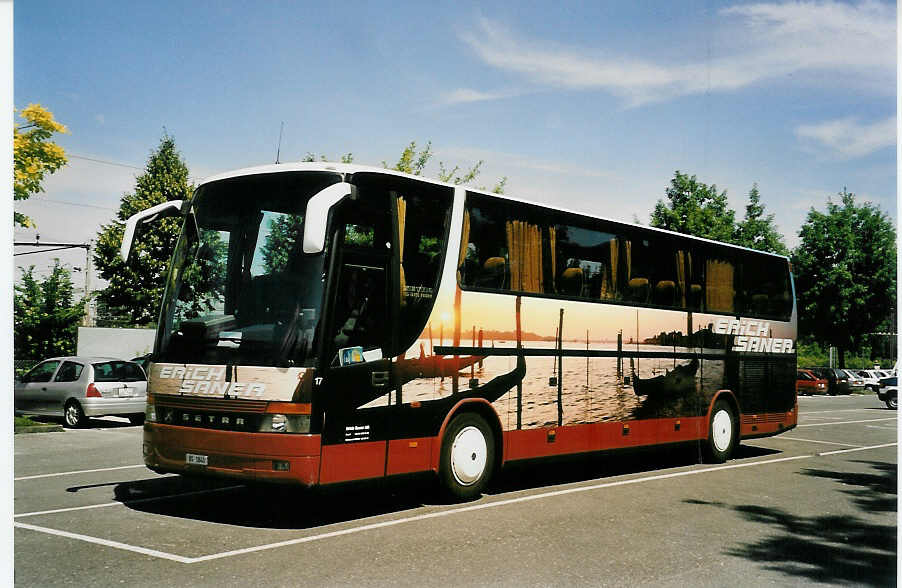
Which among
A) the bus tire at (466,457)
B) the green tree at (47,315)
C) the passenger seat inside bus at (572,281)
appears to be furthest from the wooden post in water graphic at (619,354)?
the green tree at (47,315)

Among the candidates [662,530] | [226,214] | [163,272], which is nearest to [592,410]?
[662,530]

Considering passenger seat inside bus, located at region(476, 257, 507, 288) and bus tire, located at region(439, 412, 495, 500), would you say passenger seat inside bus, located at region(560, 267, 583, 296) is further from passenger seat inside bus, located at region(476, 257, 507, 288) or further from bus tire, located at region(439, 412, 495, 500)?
bus tire, located at region(439, 412, 495, 500)

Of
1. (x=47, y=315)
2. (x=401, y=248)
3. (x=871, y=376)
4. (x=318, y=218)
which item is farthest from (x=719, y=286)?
(x=871, y=376)

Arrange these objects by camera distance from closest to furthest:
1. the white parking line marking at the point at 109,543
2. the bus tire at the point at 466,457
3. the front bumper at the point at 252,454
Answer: the white parking line marking at the point at 109,543
the front bumper at the point at 252,454
the bus tire at the point at 466,457

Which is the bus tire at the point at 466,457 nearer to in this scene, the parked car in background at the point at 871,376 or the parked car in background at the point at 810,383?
the parked car in background at the point at 810,383

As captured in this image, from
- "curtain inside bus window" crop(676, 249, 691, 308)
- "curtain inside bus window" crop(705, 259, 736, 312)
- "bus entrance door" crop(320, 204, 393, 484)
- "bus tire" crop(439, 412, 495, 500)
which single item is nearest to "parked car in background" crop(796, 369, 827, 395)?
"curtain inside bus window" crop(705, 259, 736, 312)

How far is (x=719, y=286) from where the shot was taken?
14.9m

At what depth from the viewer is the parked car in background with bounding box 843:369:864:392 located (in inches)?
2056

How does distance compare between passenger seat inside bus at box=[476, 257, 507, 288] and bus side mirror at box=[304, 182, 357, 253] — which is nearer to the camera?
bus side mirror at box=[304, 182, 357, 253]

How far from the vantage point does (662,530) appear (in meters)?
8.41

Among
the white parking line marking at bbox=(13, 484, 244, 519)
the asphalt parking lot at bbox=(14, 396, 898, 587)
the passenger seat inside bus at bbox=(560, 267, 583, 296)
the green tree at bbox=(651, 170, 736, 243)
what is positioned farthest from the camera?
the green tree at bbox=(651, 170, 736, 243)

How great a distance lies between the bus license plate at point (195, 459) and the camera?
8.41 m

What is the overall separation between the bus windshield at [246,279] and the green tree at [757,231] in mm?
39244

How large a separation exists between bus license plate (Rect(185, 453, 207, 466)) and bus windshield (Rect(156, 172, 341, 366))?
35.8 inches
